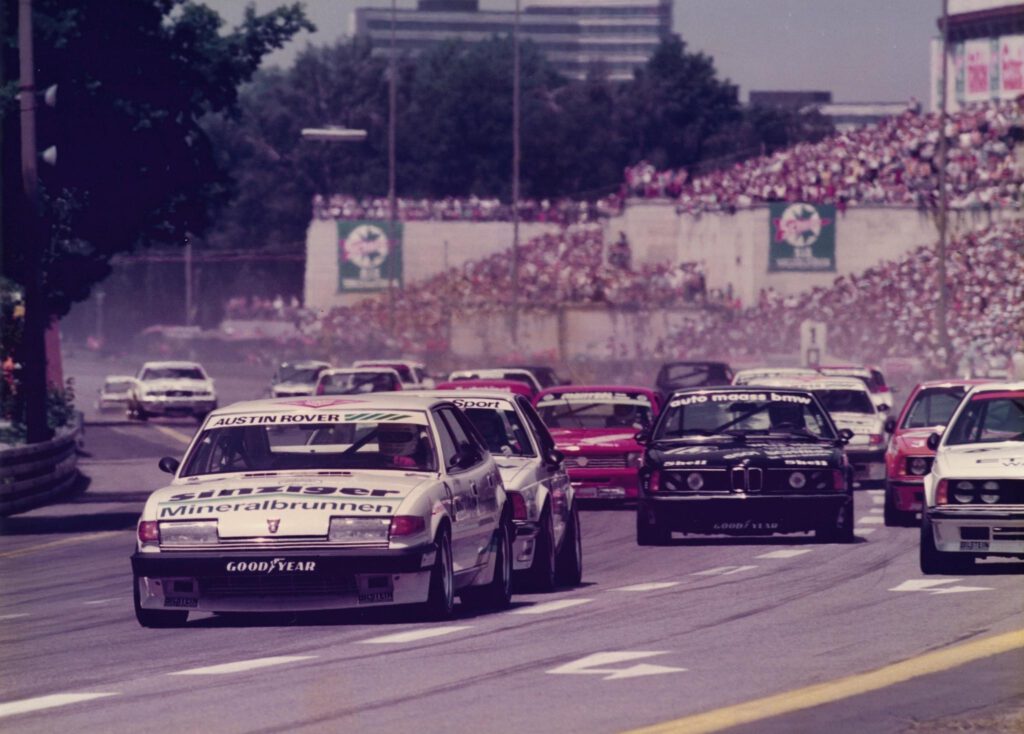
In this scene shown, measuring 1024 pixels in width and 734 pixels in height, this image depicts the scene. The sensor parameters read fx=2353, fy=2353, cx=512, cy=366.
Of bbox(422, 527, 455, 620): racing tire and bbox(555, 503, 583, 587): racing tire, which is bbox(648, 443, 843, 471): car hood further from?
bbox(422, 527, 455, 620): racing tire

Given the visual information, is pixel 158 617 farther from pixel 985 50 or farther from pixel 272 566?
pixel 985 50

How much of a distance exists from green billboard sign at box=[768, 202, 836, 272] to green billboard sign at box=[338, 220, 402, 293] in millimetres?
24536

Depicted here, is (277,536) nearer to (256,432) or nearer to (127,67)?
(256,432)

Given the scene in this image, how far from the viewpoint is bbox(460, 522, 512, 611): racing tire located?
47.8ft

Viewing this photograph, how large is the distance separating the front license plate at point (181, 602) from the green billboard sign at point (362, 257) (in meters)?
83.8

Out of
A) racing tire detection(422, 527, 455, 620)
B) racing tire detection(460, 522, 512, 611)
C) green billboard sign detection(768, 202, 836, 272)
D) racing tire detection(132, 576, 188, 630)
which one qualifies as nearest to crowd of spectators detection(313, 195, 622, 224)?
green billboard sign detection(768, 202, 836, 272)

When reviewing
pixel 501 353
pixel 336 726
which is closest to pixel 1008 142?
pixel 501 353

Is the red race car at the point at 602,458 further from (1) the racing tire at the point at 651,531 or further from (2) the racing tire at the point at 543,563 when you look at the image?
(2) the racing tire at the point at 543,563

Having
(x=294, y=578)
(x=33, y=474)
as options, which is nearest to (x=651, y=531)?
(x=294, y=578)

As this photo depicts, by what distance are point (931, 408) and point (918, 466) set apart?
132 inches

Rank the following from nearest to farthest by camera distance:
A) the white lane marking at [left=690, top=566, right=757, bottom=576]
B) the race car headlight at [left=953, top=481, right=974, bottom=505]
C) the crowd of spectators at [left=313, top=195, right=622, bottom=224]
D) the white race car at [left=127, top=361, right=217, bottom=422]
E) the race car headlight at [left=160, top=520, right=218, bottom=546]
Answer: the race car headlight at [left=160, top=520, right=218, bottom=546] < the race car headlight at [left=953, top=481, right=974, bottom=505] < the white lane marking at [left=690, top=566, right=757, bottom=576] < the white race car at [left=127, top=361, right=217, bottom=422] < the crowd of spectators at [left=313, top=195, right=622, bottom=224]

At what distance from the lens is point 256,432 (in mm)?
14320

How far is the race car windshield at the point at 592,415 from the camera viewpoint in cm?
2844

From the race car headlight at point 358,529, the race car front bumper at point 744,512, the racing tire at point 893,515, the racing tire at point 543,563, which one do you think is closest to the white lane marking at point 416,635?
the race car headlight at point 358,529
